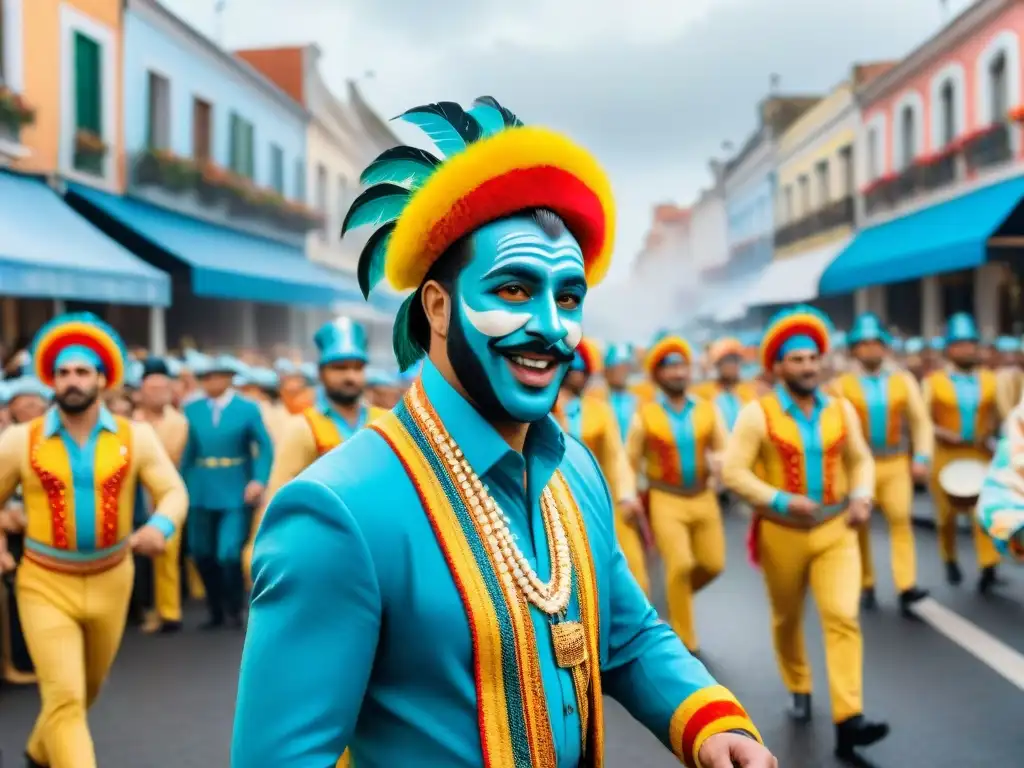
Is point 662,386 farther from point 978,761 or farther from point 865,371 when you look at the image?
point 978,761

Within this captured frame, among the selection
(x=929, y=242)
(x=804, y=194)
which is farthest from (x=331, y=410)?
(x=804, y=194)

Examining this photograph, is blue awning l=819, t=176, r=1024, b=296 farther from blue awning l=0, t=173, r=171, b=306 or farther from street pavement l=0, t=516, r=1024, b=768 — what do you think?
blue awning l=0, t=173, r=171, b=306

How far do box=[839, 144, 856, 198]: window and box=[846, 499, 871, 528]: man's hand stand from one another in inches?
933

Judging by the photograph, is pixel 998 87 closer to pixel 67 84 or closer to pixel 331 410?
pixel 67 84

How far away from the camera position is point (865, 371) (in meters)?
9.22

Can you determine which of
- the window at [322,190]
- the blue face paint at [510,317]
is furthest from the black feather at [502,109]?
the window at [322,190]

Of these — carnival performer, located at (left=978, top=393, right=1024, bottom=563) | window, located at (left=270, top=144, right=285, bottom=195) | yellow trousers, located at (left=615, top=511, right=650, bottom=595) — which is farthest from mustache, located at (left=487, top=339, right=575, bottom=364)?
window, located at (left=270, top=144, right=285, bottom=195)

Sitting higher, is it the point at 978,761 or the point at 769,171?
the point at 769,171

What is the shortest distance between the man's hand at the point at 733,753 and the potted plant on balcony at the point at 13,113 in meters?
13.8

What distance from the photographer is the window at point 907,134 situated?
2406 centimetres

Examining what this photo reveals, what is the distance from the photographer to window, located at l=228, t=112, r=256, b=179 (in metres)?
23.1

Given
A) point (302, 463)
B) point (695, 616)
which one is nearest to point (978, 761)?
point (695, 616)

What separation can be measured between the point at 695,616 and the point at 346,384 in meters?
3.45

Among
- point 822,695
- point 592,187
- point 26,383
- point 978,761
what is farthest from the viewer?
point 26,383
